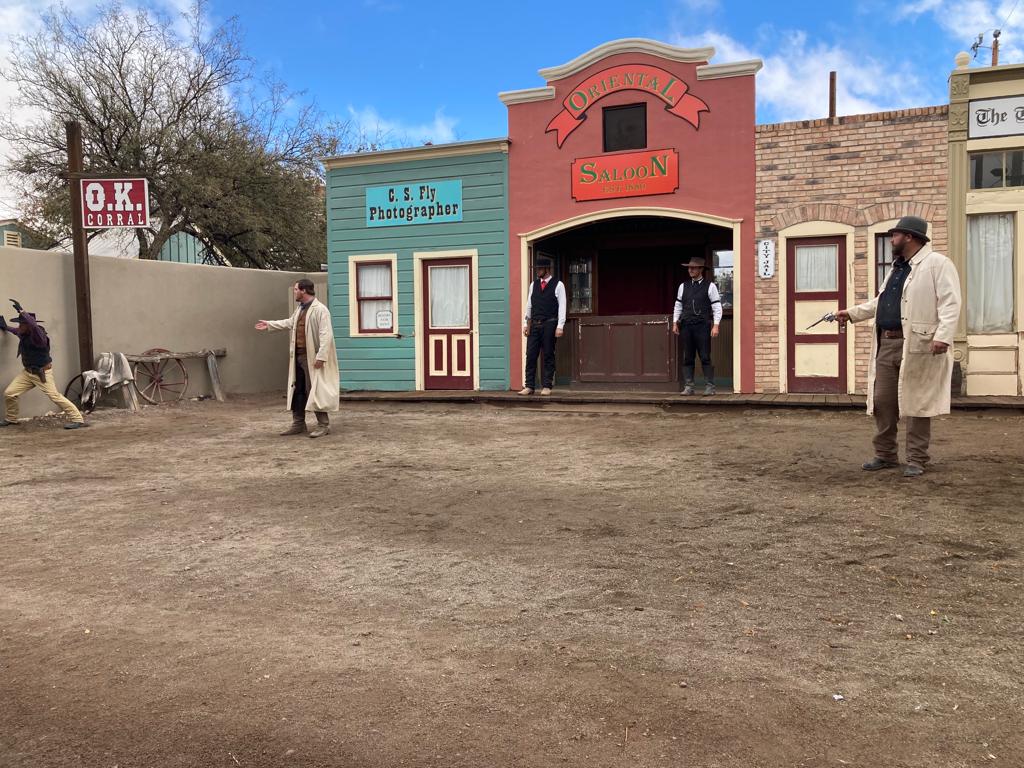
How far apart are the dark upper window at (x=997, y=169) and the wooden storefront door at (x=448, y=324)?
730 centimetres

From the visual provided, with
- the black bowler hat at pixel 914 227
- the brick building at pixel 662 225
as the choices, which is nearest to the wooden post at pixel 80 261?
the brick building at pixel 662 225

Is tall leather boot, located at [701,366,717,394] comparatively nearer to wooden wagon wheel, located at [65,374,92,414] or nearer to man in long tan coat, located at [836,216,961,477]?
man in long tan coat, located at [836,216,961,477]

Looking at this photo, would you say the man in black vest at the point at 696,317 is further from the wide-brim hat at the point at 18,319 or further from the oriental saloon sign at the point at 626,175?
the wide-brim hat at the point at 18,319

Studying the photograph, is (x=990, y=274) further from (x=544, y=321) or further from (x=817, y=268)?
(x=544, y=321)

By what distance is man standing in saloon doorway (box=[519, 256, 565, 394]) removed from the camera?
40.9ft

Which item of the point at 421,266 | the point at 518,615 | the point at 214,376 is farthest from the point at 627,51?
the point at 518,615

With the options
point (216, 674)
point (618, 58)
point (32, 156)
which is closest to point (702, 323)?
point (618, 58)

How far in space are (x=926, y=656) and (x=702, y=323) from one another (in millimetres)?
8726

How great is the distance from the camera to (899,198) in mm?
11398

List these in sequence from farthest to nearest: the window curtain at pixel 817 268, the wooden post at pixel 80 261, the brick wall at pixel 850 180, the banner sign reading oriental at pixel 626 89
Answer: the banner sign reading oriental at pixel 626 89
the wooden post at pixel 80 261
the window curtain at pixel 817 268
the brick wall at pixel 850 180

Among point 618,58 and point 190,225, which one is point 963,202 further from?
point 190,225

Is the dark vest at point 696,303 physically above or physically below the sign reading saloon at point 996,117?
below

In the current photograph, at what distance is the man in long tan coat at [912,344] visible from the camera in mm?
6484

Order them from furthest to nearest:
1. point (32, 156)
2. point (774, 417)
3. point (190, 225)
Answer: point (190, 225) < point (32, 156) < point (774, 417)
